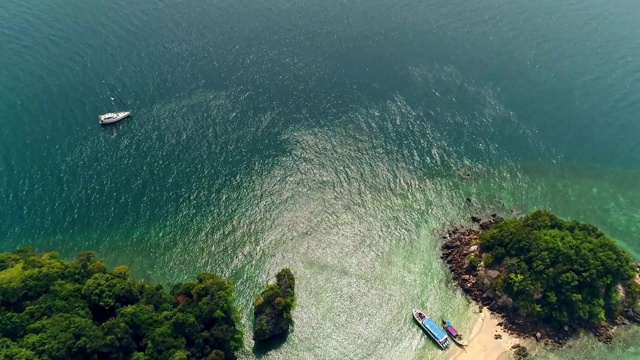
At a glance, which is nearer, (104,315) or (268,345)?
(104,315)

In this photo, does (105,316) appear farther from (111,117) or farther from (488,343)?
(488,343)

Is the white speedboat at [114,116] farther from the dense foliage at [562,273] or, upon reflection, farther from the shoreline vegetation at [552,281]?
the dense foliage at [562,273]

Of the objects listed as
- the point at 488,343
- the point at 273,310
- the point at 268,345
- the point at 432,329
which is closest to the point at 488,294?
the point at 488,343

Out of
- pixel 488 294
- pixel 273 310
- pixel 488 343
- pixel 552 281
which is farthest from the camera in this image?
pixel 488 294

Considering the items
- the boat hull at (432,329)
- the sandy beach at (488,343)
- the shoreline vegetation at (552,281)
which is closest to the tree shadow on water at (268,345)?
the boat hull at (432,329)

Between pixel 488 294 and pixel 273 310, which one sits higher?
pixel 488 294

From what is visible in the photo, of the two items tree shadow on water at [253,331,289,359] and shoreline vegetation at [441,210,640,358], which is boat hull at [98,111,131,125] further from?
shoreline vegetation at [441,210,640,358]

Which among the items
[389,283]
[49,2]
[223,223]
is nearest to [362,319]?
[389,283]
